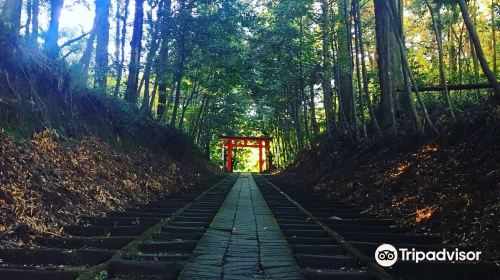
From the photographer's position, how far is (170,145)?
63.5 ft

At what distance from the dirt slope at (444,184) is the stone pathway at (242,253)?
1831mm

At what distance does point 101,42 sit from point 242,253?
483 inches

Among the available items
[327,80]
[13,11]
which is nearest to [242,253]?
[13,11]

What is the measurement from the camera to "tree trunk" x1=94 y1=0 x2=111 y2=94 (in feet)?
47.5

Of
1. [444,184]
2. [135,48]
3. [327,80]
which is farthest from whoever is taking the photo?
[327,80]

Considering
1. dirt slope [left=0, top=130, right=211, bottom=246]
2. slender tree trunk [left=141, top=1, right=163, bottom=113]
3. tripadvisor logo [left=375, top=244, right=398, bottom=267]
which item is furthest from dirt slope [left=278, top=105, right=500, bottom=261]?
slender tree trunk [left=141, top=1, right=163, bottom=113]

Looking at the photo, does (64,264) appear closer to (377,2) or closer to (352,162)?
(352,162)

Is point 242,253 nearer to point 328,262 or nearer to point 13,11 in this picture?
point 328,262

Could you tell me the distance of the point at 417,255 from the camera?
432cm

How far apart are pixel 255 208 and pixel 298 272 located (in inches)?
222

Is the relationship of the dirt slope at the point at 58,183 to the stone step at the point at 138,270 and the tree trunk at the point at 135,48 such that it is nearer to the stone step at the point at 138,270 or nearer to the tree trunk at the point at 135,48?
the stone step at the point at 138,270

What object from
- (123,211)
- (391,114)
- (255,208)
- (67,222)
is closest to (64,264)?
(67,222)

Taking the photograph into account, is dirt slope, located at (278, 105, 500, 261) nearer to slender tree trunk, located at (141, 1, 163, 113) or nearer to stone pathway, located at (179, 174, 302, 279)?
stone pathway, located at (179, 174, 302, 279)

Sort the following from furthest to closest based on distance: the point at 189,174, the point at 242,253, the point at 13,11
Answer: the point at 189,174 < the point at 13,11 < the point at 242,253
